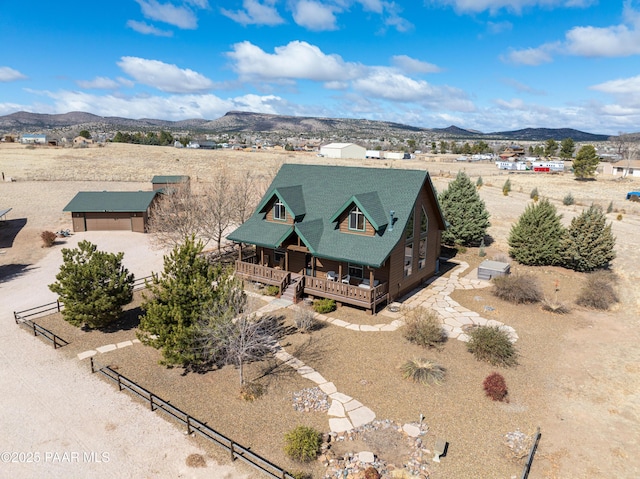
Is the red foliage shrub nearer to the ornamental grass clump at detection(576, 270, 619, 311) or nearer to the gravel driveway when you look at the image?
the gravel driveway

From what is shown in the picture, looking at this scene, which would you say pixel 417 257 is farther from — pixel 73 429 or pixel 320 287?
pixel 73 429

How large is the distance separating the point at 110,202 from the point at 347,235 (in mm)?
31750

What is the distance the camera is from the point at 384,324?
2094 cm

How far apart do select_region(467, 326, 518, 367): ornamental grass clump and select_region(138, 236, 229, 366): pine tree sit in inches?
459

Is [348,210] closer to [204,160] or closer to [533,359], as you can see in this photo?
[533,359]

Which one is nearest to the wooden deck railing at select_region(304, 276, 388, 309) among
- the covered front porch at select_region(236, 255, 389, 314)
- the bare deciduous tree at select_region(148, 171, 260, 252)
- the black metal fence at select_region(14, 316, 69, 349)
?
the covered front porch at select_region(236, 255, 389, 314)

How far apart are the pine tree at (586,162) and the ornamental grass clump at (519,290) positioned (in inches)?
2677

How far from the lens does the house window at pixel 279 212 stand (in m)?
26.0

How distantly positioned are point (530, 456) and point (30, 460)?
14809 millimetres

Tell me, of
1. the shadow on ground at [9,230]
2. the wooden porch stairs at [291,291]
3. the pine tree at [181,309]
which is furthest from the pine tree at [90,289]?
the shadow on ground at [9,230]

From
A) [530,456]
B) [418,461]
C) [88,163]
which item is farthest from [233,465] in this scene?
[88,163]

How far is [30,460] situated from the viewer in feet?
39.1

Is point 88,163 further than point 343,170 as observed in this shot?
Yes

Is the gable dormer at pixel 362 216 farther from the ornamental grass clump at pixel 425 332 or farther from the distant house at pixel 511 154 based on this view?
the distant house at pixel 511 154
